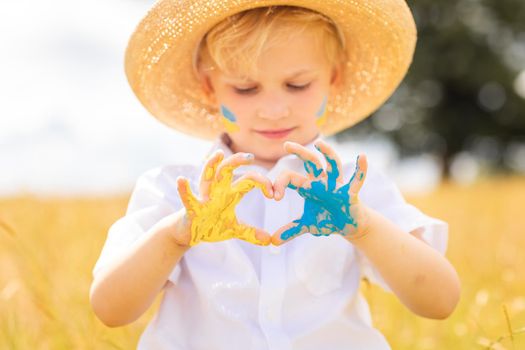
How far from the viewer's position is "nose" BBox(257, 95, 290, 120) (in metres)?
1.95

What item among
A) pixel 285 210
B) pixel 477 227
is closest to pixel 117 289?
pixel 285 210

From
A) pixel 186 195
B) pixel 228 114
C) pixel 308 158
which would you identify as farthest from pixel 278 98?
pixel 186 195

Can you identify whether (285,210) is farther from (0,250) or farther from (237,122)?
(0,250)

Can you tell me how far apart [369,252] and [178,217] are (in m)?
0.49

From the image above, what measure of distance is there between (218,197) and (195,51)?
778mm

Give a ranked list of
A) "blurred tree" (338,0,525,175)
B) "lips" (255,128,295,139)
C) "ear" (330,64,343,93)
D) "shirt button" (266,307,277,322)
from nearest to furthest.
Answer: "shirt button" (266,307,277,322), "lips" (255,128,295,139), "ear" (330,64,343,93), "blurred tree" (338,0,525,175)

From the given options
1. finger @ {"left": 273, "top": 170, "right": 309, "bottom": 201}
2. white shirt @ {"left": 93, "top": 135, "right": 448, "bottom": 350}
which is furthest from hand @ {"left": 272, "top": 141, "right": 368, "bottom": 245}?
white shirt @ {"left": 93, "top": 135, "right": 448, "bottom": 350}

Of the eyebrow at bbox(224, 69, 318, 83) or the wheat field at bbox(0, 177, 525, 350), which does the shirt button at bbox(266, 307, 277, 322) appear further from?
the eyebrow at bbox(224, 69, 318, 83)

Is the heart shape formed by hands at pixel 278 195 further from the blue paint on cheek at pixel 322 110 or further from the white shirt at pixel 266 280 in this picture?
the blue paint on cheek at pixel 322 110

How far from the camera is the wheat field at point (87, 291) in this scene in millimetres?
2352

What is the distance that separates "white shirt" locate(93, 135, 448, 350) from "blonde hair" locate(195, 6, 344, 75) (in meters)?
0.31

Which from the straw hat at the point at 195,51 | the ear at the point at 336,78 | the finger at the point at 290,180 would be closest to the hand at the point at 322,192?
the finger at the point at 290,180

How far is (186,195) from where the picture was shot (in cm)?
162

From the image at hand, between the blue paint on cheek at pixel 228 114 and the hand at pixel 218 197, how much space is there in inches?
17.5
